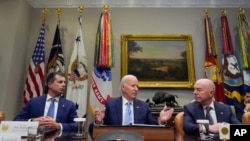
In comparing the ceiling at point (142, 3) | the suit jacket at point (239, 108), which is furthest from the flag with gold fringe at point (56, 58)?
the suit jacket at point (239, 108)

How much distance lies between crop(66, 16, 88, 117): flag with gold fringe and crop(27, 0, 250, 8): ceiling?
792 millimetres

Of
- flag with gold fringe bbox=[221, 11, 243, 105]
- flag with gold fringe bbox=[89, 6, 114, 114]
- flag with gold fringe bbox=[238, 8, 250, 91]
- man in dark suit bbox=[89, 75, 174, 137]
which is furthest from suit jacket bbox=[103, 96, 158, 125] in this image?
flag with gold fringe bbox=[238, 8, 250, 91]

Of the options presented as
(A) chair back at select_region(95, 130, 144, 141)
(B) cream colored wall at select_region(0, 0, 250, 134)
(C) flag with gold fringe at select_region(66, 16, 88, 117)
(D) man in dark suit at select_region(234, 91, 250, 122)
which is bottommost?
(A) chair back at select_region(95, 130, 144, 141)

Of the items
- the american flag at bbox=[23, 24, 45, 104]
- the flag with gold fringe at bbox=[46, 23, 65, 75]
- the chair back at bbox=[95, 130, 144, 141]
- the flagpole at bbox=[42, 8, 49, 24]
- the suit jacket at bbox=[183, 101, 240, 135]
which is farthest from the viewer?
the flagpole at bbox=[42, 8, 49, 24]

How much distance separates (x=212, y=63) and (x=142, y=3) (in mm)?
1755

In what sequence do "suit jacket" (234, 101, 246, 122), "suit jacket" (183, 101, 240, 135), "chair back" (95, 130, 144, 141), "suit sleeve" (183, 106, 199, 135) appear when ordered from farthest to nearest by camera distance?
"suit jacket" (234, 101, 246, 122), "suit jacket" (183, 101, 240, 135), "suit sleeve" (183, 106, 199, 135), "chair back" (95, 130, 144, 141)

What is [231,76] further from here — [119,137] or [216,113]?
[119,137]

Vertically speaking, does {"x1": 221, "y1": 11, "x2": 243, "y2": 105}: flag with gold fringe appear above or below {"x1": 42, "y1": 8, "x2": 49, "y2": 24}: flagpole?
below

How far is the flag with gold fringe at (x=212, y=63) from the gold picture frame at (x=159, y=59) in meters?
0.28

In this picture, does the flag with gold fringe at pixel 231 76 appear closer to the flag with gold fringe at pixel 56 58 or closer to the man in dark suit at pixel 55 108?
the man in dark suit at pixel 55 108

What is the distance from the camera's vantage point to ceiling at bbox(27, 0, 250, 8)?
4.47 metres

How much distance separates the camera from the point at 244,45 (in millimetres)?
4012

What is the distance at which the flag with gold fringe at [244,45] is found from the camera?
3896 millimetres

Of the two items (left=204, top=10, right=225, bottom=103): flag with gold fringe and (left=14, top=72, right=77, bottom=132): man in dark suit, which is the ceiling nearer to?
(left=204, top=10, right=225, bottom=103): flag with gold fringe
